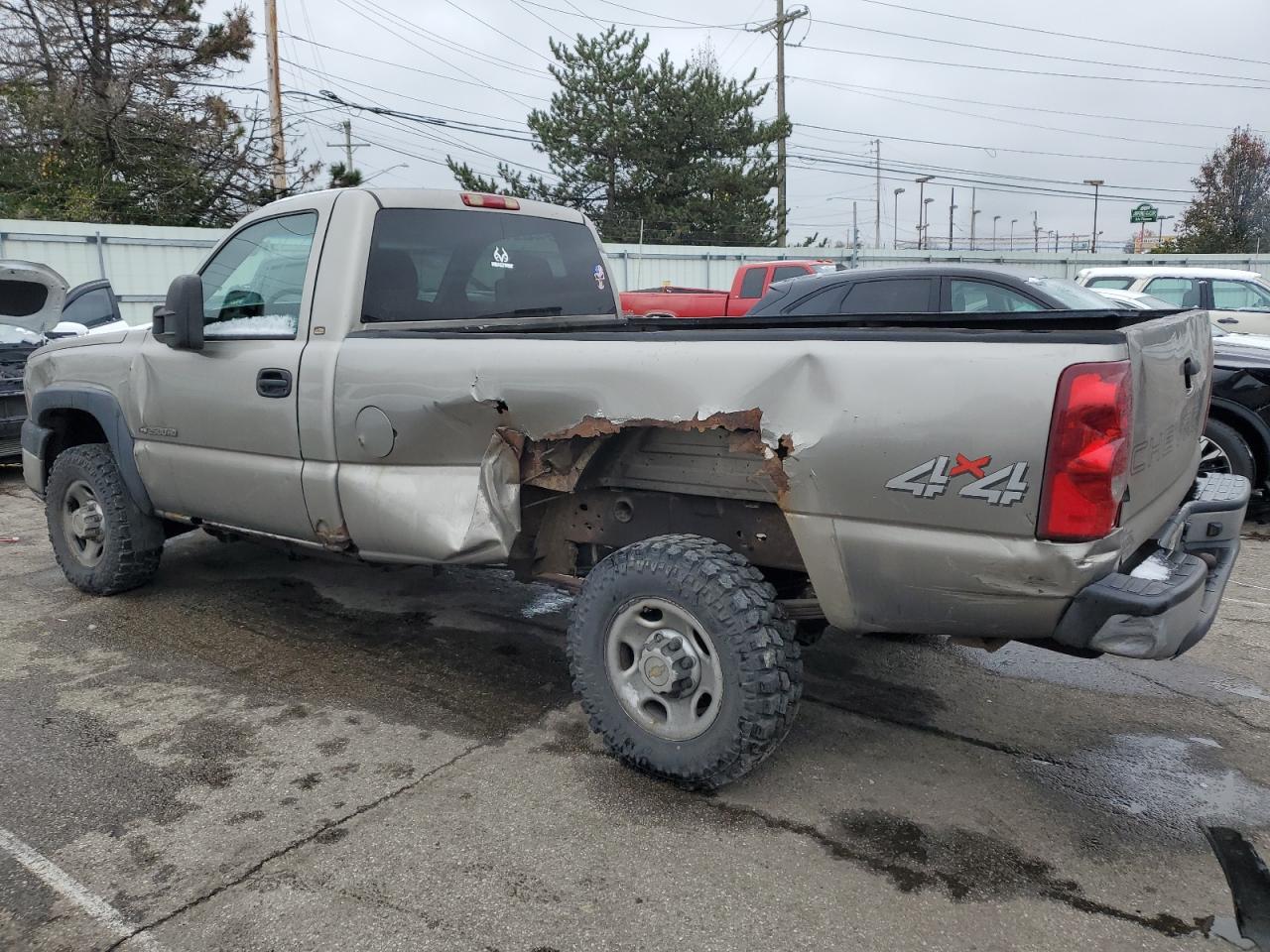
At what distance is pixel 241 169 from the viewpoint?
23062 millimetres

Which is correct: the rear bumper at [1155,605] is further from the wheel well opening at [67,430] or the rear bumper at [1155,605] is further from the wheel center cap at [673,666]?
the wheel well opening at [67,430]

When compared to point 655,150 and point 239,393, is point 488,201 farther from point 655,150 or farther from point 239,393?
point 655,150

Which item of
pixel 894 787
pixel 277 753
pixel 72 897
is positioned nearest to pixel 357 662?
pixel 277 753

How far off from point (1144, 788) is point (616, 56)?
32.2m

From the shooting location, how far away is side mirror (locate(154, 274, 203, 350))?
417 cm

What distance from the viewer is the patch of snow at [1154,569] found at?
2.69 metres

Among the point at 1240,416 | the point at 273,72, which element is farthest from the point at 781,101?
the point at 1240,416

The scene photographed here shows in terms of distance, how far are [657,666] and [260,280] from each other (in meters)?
2.61

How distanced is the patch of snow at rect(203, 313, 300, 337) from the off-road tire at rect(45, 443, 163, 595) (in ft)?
3.77

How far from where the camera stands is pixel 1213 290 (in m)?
11.0

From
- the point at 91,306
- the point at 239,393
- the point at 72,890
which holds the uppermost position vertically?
the point at 91,306

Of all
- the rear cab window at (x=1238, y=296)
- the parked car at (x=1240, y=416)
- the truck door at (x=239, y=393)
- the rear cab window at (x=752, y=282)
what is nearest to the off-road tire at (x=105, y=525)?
the truck door at (x=239, y=393)

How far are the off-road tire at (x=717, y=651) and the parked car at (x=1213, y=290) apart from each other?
9.93 meters

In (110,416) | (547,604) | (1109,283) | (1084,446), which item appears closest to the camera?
(1084,446)
